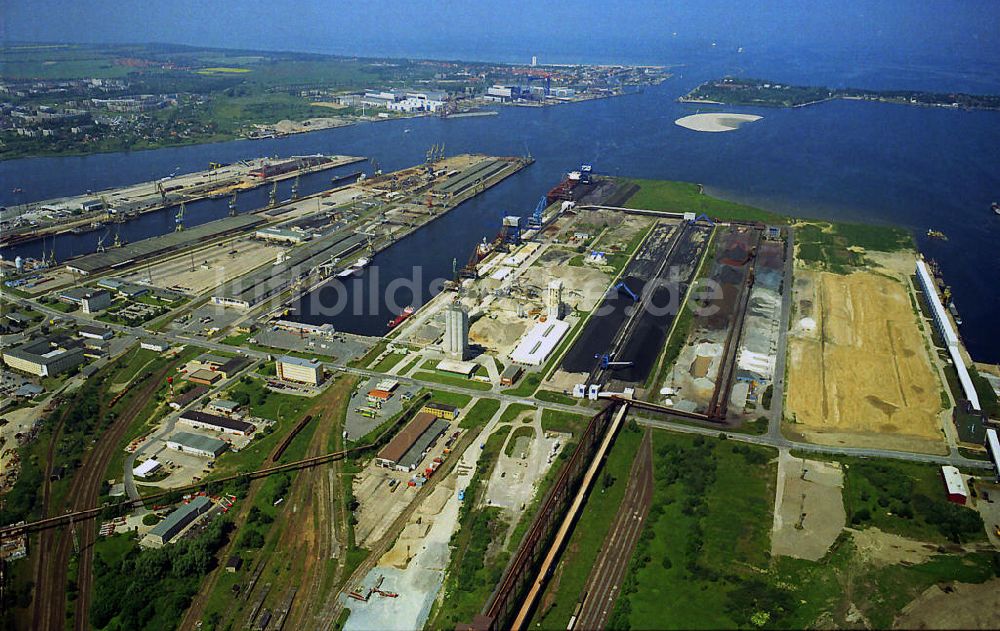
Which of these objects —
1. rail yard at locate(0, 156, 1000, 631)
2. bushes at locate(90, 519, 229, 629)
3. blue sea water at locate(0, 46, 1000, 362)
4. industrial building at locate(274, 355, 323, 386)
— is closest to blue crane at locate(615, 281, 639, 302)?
rail yard at locate(0, 156, 1000, 631)

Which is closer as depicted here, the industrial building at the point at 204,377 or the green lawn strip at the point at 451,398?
the green lawn strip at the point at 451,398

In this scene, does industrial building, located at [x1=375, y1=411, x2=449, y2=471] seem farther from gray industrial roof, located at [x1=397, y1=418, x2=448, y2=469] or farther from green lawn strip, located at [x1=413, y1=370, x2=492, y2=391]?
green lawn strip, located at [x1=413, y1=370, x2=492, y2=391]

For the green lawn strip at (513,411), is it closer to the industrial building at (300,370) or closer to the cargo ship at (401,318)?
the industrial building at (300,370)

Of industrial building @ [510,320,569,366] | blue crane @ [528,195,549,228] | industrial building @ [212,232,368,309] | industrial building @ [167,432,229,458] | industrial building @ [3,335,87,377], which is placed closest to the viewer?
industrial building @ [167,432,229,458]

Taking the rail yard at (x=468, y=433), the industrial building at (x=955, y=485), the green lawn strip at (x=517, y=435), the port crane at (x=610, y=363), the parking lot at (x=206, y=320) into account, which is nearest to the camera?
the rail yard at (x=468, y=433)

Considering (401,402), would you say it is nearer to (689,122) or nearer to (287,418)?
(287,418)

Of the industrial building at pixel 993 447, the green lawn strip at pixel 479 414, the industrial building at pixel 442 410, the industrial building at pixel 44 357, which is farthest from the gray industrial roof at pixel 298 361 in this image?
the industrial building at pixel 993 447
